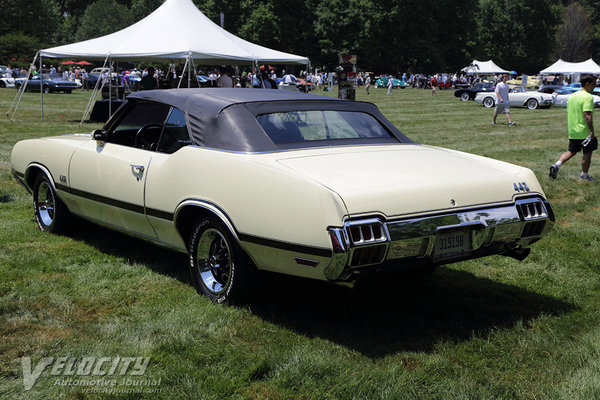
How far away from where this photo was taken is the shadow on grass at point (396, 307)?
4.08 m

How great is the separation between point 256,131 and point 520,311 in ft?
7.22

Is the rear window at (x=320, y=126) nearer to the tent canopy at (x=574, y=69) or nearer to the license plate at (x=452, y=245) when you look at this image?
the license plate at (x=452, y=245)

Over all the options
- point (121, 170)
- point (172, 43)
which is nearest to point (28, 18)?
point (172, 43)

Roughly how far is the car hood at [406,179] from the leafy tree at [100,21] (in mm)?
91195

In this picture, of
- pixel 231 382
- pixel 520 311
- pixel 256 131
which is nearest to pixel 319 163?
pixel 256 131

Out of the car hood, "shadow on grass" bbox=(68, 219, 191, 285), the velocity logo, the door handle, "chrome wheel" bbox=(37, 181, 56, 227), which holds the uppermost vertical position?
the car hood

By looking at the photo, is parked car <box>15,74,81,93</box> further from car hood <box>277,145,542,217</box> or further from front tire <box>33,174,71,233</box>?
car hood <box>277,145,542,217</box>

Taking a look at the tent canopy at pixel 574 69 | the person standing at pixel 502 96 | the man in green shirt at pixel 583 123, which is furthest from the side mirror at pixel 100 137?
the tent canopy at pixel 574 69

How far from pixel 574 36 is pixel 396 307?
10222cm

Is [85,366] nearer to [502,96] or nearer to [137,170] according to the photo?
[137,170]

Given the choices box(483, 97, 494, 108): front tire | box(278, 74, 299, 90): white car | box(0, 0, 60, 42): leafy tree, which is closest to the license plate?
box(483, 97, 494, 108): front tire

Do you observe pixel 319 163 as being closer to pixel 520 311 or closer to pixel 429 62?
pixel 520 311

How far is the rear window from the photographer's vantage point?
15.3 ft

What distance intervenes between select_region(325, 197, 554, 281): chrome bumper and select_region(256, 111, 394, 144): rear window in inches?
47.0
